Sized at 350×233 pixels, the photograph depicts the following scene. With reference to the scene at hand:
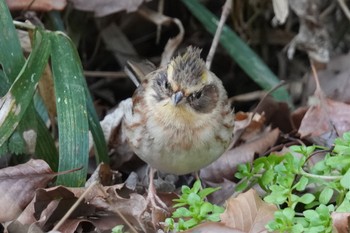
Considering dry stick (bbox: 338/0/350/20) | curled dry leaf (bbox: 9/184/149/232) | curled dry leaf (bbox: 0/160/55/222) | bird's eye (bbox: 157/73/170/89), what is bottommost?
curled dry leaf (bbox: 9/184/149/232)

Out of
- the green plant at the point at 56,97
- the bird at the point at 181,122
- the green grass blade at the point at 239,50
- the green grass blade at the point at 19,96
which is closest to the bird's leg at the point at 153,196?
the bird at the point at 181,122

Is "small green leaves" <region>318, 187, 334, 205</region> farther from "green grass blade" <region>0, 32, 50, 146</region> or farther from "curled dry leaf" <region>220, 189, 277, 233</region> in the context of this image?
"green grass blade" <region>0, 32, 50, 146</region>

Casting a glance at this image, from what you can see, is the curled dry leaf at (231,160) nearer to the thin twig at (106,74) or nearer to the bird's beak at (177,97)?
the bird's beak at (177,97)

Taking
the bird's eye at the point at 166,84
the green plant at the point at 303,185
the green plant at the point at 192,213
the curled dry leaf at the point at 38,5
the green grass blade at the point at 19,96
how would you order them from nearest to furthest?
the green plant at the point at 303,185 → the green plant at the point at 192,213 → the green grass blade at the point at 19,96 → the bird's eye at the point at 166,84 → the curled dry leaf at the point at 38,5

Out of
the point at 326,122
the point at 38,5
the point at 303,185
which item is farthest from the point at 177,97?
the point at 38,5

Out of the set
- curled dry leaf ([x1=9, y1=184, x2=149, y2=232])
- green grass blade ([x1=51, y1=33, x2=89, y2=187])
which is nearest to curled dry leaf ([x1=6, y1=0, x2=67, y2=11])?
green grass blade ([x1=51, y1=33, x2=89, y2=187])

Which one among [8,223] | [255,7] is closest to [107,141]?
[8,223]
